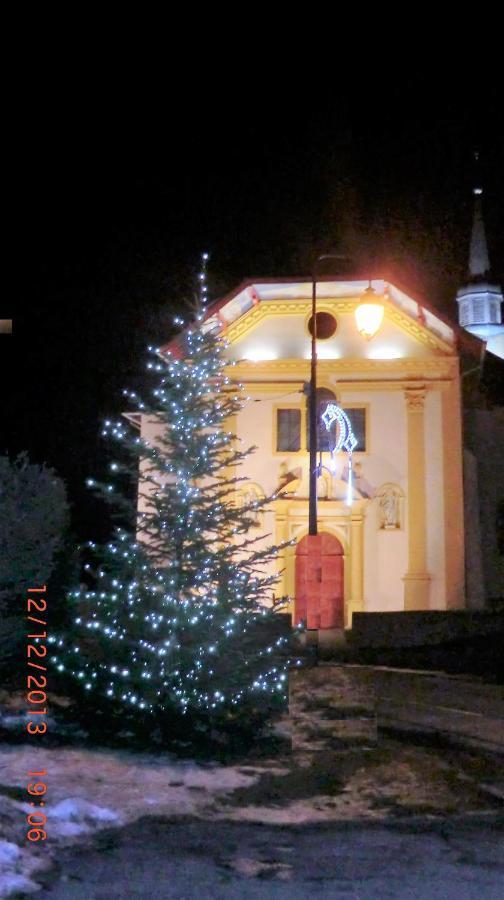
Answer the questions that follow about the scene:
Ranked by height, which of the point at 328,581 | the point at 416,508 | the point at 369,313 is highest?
the point at 369,313

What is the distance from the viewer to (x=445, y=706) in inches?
578

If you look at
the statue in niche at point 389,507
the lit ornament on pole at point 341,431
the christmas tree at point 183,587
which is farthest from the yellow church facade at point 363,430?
the christmas tree at point 183,587

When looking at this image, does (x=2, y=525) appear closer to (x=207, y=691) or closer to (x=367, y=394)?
(x=207, y=691)

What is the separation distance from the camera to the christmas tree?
9.95 metres

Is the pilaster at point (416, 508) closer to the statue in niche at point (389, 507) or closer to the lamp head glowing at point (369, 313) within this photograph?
the statue in niche at point (389, 507)

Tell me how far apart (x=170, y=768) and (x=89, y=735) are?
4.67 ft

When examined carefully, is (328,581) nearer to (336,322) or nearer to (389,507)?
(389,507)

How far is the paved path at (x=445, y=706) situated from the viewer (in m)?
12.1
